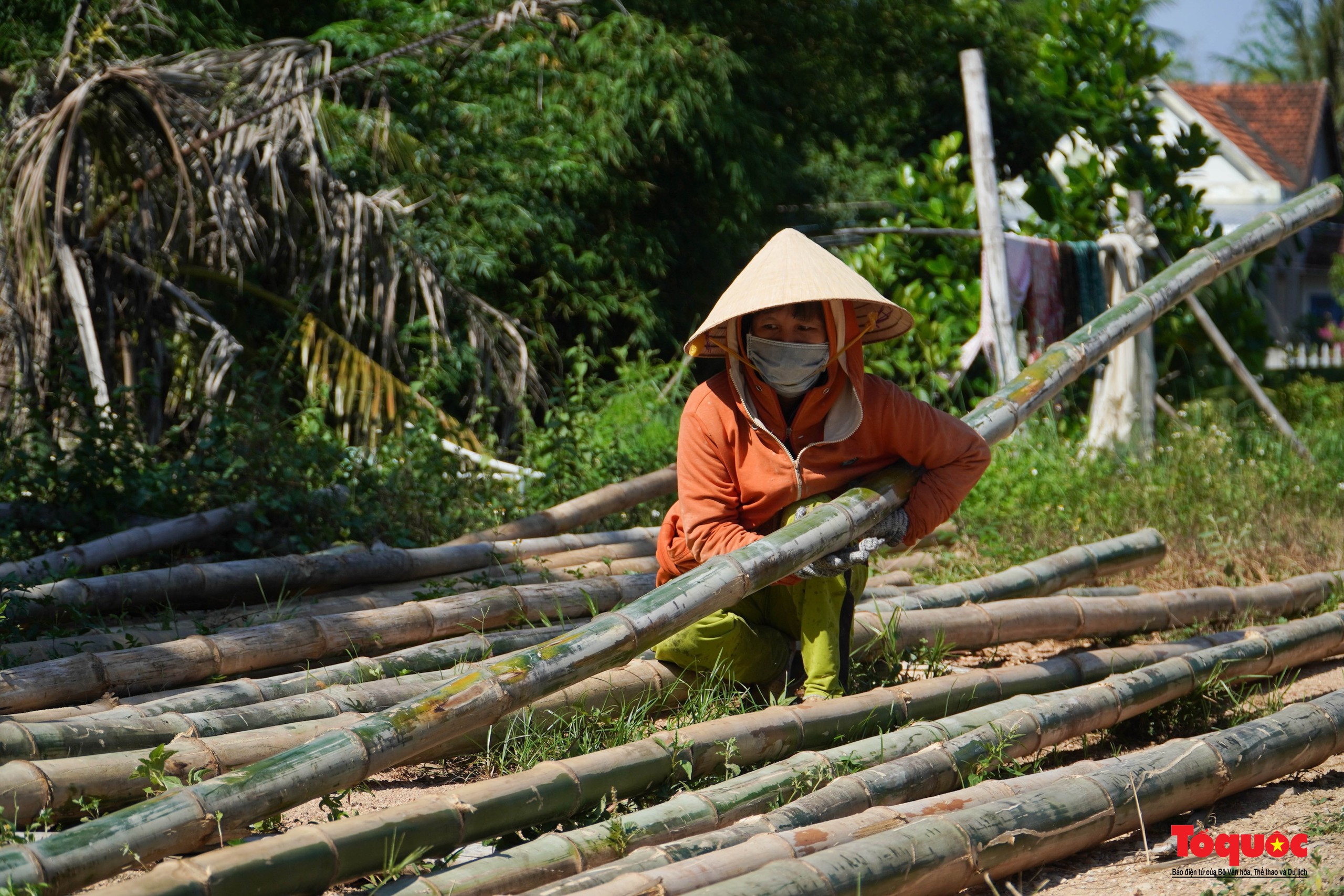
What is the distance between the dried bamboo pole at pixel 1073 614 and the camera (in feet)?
13.5

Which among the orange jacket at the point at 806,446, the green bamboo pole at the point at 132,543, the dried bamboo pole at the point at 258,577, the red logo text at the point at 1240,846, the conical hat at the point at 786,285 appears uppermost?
the conical hat at the point at 786,285

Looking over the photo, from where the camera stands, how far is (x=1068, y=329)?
867 cm

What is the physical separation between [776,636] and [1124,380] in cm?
531

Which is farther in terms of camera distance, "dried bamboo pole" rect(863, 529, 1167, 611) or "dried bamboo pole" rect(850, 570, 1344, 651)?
"dried bamboo pole" rect(863, 529, 1167, 611)

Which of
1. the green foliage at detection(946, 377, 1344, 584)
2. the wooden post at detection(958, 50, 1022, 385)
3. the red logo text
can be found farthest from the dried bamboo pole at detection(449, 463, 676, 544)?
the red logo text

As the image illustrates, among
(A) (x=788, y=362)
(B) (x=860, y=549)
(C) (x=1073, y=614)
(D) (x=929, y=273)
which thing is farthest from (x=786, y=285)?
(D) (x=929, y=273)

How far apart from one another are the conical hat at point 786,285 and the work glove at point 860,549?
1.84 ft

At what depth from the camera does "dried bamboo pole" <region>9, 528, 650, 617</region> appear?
4.08m

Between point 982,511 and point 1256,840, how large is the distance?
12.3 ft

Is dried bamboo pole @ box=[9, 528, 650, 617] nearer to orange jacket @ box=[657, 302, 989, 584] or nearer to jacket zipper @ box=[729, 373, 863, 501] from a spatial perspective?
orange jacket @ box=[657, 302, 989, 584]

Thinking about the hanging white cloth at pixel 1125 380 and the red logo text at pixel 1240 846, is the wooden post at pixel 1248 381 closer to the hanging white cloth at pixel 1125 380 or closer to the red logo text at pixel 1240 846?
the hanging white cloth at pixel 1125 380

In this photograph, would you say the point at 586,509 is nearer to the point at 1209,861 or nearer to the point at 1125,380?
the point at 1209,861

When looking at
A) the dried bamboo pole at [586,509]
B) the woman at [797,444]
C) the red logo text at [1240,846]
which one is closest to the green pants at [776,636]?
the woman at [797,444]

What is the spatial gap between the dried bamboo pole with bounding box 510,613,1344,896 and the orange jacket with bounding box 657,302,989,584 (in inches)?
25.6
